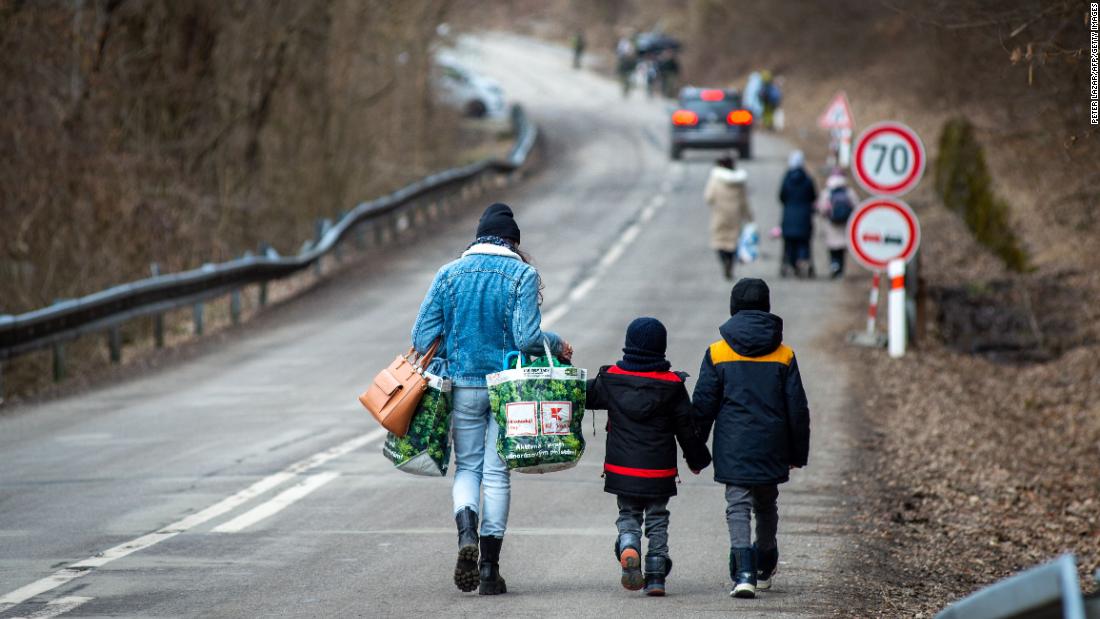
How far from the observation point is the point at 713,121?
3947 centimetres

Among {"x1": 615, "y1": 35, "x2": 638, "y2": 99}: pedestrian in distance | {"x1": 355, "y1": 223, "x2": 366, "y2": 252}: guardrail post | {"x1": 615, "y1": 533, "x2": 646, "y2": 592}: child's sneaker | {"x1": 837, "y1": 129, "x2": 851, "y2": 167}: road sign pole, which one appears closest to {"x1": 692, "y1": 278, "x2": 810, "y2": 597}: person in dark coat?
{"x1": 615, "y1": 533, "x2": 646, "y2": 592}: child's sneaker

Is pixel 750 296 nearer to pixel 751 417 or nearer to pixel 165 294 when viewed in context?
pixel 751 417

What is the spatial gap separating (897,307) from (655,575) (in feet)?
31.5

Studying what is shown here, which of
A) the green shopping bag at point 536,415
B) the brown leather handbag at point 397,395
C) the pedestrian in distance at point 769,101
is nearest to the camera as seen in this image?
the green shopping bag at point 536,415

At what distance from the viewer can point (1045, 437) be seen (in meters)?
13.1

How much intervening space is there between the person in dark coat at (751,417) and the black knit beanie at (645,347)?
0.25 metres

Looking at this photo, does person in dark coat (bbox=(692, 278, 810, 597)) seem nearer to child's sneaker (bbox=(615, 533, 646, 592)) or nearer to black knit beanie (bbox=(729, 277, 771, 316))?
black knit beanie (bbox=(729, 277, 771, 316))

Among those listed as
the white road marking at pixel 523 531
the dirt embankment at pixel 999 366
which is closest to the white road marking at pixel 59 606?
the white road marking at pixel 523 531

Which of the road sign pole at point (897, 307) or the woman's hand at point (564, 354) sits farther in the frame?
the road sign pole at point (897, 307)

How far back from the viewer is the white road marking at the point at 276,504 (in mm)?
8445

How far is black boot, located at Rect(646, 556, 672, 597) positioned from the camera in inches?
269

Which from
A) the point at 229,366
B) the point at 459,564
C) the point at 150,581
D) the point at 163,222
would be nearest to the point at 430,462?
the point at 459,564

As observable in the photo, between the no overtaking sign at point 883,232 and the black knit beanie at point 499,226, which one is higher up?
the black knit beanie at point 499,226

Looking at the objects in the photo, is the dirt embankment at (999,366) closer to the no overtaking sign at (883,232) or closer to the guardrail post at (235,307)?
the no overtaking sign at (883,232)
